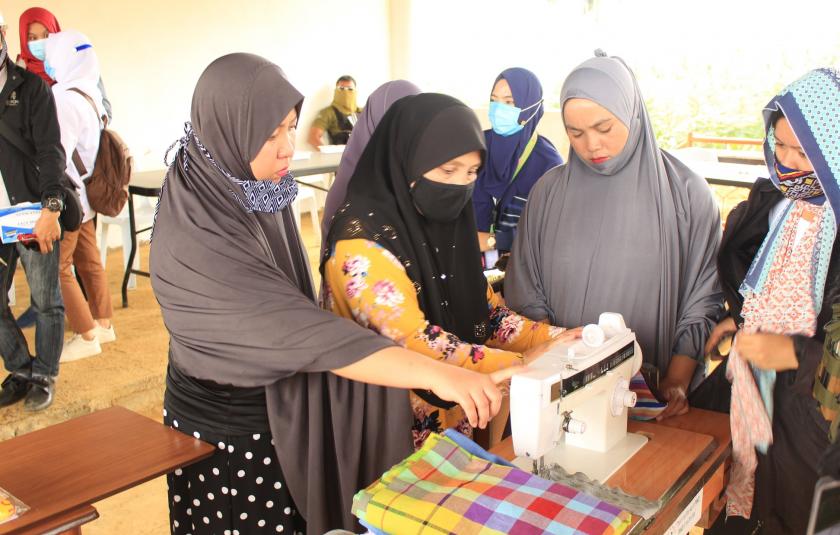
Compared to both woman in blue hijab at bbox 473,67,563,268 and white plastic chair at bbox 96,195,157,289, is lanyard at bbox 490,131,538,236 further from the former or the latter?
white plastic chair at bbox 96,195,157,289

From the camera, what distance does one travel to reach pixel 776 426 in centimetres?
155

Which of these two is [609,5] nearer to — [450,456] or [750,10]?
[750,10]

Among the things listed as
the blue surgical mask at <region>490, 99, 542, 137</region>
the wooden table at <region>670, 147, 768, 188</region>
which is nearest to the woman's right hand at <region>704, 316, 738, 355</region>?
the blue surgical mask at <region>490, 99, 542, 137</region>

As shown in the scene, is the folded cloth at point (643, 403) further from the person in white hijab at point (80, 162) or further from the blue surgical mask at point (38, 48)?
the blue surgical mask at point (38, 48)

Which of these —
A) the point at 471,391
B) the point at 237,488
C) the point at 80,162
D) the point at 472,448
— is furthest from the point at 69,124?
the point at 472,448

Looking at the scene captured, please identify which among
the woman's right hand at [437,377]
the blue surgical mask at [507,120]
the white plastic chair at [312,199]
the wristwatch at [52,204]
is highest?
the blue surgical mask at [507,120]

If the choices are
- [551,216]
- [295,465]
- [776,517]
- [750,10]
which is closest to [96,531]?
[295,465]

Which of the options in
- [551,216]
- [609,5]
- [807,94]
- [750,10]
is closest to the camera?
[807,94]

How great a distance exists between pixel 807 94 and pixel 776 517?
0.89 m

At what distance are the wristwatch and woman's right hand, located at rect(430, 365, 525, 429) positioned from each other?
2465 mm

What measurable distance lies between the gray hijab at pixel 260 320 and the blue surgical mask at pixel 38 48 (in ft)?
11.2

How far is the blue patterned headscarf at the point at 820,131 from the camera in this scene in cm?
135

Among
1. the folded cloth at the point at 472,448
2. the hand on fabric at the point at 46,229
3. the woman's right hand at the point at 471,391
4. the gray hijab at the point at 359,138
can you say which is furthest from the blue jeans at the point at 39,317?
the folded cloth at the point at 472,448

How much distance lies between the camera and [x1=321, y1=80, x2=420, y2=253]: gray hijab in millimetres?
2281
